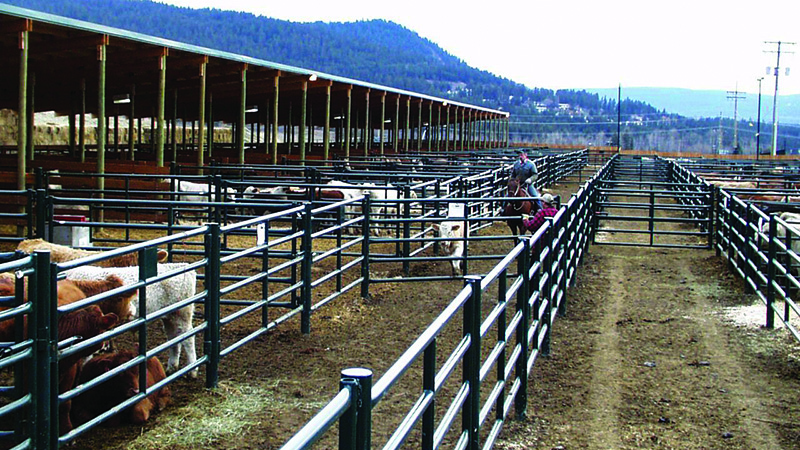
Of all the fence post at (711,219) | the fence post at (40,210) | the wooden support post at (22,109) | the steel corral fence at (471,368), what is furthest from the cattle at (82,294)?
the fence post at (711,219)

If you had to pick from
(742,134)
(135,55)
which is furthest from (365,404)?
(742,134)

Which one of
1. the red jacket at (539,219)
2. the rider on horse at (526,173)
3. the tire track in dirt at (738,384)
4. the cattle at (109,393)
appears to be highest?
the rider on horse at (526,173)

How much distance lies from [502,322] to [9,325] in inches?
116

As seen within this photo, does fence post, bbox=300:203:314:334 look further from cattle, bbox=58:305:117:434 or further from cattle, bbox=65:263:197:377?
cattle, bbox=58:305:117:434

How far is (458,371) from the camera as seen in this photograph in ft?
23.7

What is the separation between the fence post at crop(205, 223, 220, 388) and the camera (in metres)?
6.43

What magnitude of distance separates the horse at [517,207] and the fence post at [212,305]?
5.96 m

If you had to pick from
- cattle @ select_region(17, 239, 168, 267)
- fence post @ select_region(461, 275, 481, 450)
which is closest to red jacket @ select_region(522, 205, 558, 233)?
cattle @ select_region(17, 239, 168, 267)

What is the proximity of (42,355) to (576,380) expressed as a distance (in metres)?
4.31

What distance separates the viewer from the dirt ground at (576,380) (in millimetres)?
5680

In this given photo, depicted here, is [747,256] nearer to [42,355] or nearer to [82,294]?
[82,294]

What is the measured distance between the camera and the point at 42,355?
14.6ft

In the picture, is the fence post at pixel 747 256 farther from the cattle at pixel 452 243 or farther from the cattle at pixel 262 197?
the cattle at pixel 262 197

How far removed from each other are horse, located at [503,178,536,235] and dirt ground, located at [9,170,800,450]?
165 cm
